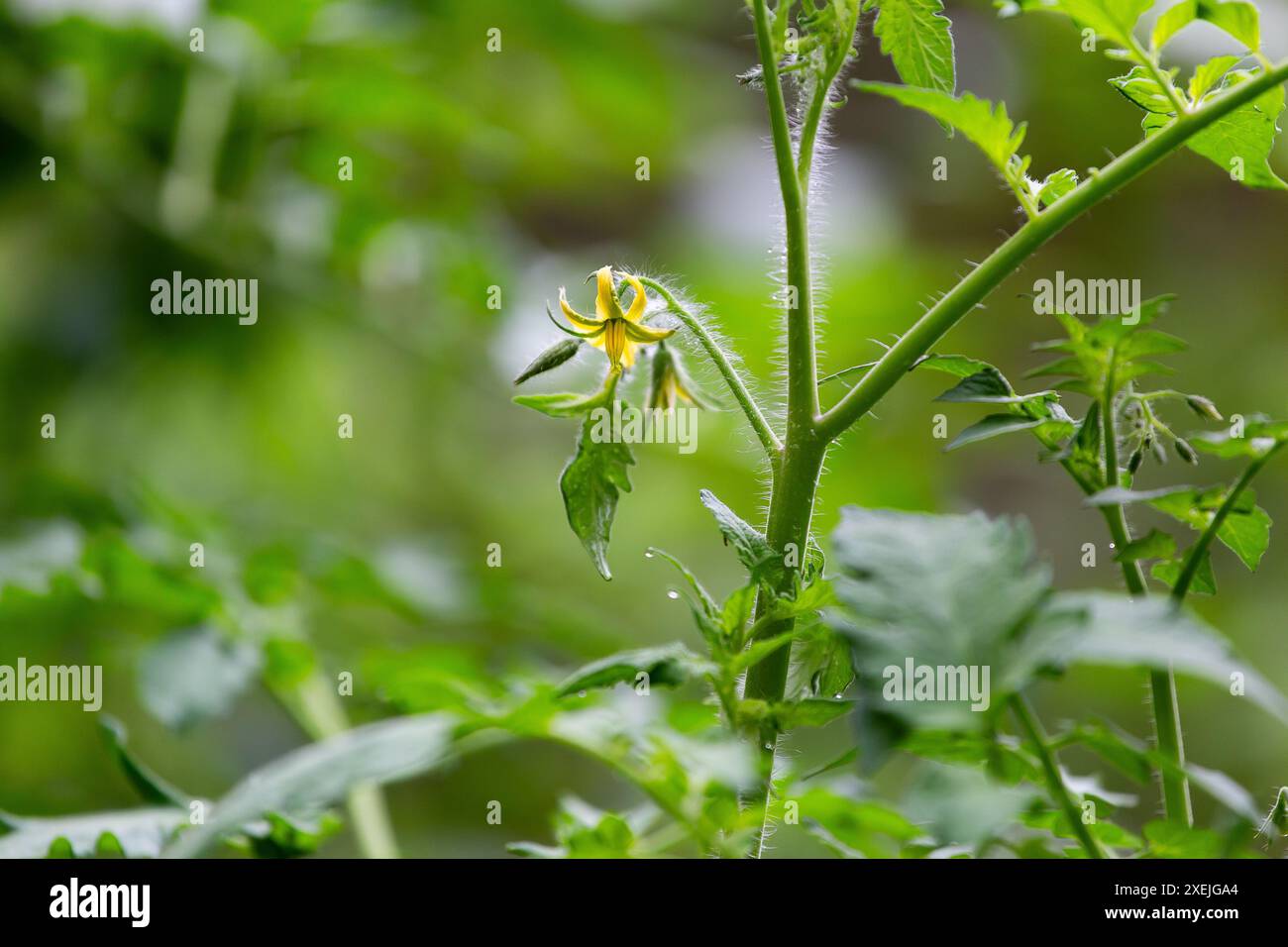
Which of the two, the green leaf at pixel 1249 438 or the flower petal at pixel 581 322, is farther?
the flower petal at pixel 581 322

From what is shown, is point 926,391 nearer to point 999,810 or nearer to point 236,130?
point 236,130

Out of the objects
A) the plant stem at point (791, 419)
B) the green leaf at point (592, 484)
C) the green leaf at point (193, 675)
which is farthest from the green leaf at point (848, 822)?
the green leaf at point (193, 675)

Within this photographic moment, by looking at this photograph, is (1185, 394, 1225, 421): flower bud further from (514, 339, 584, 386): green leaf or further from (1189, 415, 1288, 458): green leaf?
(514, 339, 584, 386): green leaf

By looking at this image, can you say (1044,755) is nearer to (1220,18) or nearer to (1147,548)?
(1147,548)

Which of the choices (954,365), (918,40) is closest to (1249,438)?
(954,365)

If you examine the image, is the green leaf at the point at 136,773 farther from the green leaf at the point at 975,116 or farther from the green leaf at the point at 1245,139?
the green leaf at the point at 1245,139
